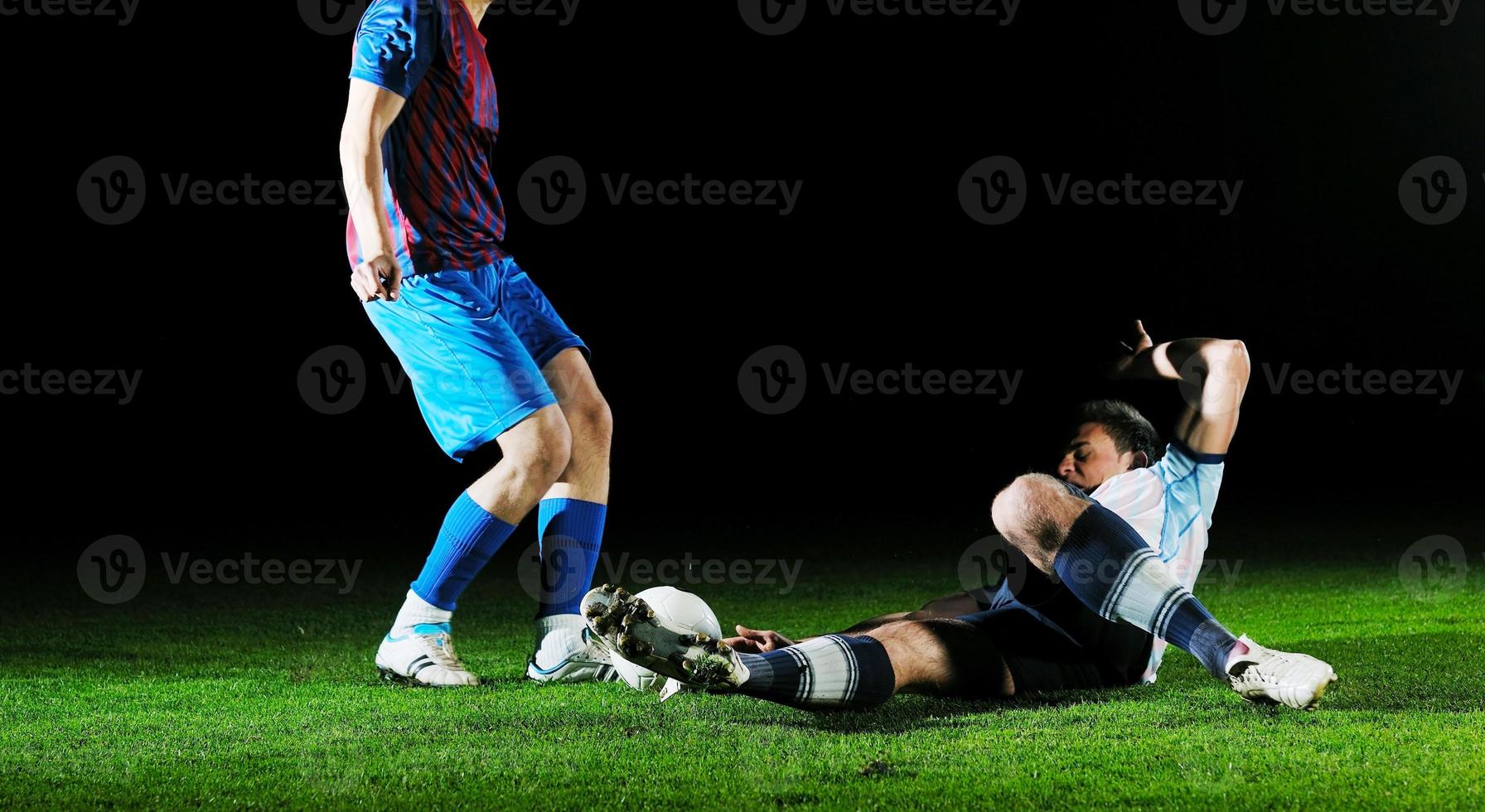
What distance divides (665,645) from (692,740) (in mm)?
194

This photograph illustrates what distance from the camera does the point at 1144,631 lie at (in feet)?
8.01

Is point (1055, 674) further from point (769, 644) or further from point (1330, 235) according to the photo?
point (1330, 235)

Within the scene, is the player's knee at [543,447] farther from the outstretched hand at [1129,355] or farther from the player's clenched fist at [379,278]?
the outstretched hand at [1129,355]

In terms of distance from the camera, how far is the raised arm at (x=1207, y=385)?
2.49 meters

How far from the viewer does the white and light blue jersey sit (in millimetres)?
2455

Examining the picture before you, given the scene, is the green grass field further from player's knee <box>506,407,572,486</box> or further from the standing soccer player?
player's knee <box>506,407,572,486</box>

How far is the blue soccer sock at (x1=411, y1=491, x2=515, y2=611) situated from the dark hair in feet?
4.02

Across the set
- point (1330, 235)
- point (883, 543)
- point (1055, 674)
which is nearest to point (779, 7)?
point (883, 543)

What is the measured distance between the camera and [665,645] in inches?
79.5

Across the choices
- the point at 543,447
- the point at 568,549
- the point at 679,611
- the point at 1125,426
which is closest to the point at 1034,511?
the point at 1125,426

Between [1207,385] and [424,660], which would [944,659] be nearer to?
[1207,385]

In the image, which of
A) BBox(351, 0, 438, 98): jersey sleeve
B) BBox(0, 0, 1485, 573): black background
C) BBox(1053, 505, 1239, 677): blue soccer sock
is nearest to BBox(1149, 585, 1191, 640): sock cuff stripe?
BBox(1053, 505, 1239, 677): blue soccer sock

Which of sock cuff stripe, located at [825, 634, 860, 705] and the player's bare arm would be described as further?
the player's bare arm

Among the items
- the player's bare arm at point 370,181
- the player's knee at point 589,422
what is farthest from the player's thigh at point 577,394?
the player's bare arm at point 370,181
